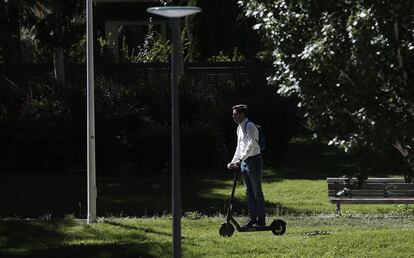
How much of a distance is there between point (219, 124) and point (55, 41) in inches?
197

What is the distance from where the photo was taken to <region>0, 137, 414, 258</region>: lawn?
1096 centimetres

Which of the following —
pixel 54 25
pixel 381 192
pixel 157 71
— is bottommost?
pixel 381 192

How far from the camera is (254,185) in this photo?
1223 cm

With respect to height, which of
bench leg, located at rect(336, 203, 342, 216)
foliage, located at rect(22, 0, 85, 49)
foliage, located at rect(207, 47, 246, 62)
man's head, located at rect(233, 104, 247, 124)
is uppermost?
foliage, located at rect(22, 0, 85, 49)

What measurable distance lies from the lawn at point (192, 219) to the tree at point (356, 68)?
3747mm

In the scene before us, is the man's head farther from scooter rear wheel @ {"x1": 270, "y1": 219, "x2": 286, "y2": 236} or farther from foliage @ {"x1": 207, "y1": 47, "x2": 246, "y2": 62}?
foliage @ {"x1": 207, "y1": 47, "x2": 246, "y2": 62}

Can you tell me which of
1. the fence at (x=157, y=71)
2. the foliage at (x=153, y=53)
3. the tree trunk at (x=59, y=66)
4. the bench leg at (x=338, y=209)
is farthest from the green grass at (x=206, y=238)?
the foliage at (x=153, y=53)

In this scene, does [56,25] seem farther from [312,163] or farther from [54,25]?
[312,163]

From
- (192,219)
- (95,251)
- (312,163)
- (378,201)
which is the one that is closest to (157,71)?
(312,163)

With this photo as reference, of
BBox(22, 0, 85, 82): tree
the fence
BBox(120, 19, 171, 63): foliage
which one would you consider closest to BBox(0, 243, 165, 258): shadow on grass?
BBox(22, 0, 85, 82): tree

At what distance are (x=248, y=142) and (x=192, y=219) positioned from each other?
273 cm

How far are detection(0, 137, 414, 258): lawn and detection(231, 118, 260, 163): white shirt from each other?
44.1 inches

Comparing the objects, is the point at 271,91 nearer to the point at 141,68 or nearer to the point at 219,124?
the point at 219,124

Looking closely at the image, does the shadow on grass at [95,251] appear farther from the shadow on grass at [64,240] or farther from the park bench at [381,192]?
the park bench at [381,192]
